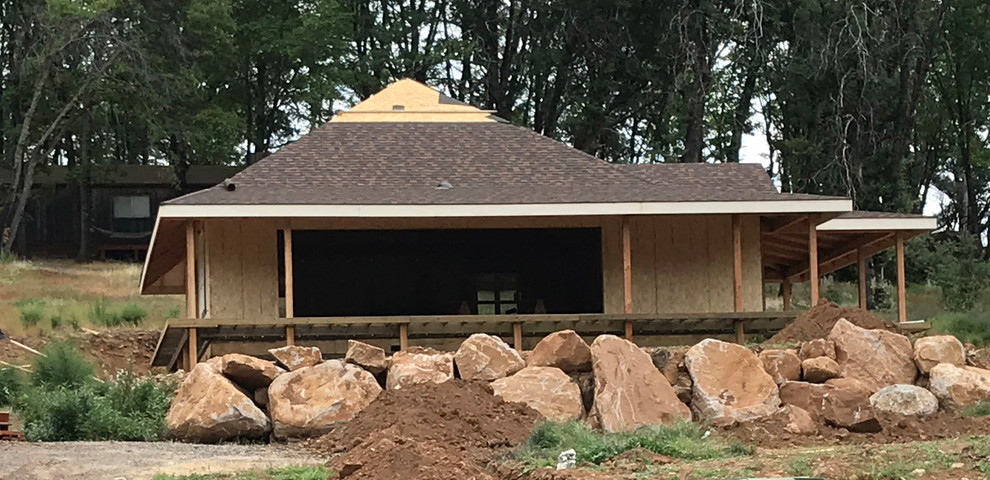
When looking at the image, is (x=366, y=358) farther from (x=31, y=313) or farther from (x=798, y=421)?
(x=31, y=313)

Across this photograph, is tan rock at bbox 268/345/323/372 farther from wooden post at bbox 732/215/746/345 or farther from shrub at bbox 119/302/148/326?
shrub at bbox 119/302/148/326

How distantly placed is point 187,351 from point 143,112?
90.4 ft

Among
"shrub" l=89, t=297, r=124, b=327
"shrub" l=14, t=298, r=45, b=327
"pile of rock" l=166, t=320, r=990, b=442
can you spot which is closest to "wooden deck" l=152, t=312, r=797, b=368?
"pile of rock" l=166, t=320, r=990, b=442

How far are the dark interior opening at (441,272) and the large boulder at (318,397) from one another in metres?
7.29

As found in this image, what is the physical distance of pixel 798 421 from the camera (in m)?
13.8

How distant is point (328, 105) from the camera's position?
2008 inches

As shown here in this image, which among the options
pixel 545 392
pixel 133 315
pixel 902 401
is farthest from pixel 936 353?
pixel 133 315

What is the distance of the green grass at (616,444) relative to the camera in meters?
11.2

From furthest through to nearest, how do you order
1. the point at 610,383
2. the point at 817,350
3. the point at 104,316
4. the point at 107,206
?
the point at 107,206 → the point at 104,316 → the point at 817,350 → the point at 610,383

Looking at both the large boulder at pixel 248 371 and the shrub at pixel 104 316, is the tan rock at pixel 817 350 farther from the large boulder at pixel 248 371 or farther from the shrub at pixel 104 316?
the shrub at pixel 104 316

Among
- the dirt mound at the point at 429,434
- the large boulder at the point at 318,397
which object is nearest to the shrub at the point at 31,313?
the large boulder at the point at 318,397

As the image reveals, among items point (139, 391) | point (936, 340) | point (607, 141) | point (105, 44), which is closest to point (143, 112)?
point (105, 44)

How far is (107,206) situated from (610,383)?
37434 millimetres

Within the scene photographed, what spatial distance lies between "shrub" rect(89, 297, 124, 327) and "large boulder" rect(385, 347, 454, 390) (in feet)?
57.8
